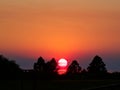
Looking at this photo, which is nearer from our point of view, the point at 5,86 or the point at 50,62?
A: the point at 5,86

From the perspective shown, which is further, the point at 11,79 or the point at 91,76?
the point at 91,76

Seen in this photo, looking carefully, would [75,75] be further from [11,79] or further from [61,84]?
[11,79]

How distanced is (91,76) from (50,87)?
389 cm

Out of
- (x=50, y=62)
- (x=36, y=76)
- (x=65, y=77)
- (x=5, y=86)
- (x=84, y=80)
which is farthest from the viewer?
(x=50, y=62)

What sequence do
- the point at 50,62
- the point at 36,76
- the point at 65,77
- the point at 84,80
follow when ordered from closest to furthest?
the point at 36,76 → the point at 65,77 → the point at 84,80 → the point at 50,62

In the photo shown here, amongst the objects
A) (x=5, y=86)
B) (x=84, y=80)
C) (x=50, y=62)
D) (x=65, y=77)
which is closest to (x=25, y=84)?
(x=5, y=86)

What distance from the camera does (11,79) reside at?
24672 millimetres

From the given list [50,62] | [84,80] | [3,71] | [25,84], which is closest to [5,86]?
[25,84]

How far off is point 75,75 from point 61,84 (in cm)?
85

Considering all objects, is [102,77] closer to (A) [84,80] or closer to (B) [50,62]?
(A) [84,80]

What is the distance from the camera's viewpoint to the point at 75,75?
25938 mm

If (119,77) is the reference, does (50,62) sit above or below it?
above

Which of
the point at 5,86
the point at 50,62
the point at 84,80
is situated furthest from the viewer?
the point at 50,62

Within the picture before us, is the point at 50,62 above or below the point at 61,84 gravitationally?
above
